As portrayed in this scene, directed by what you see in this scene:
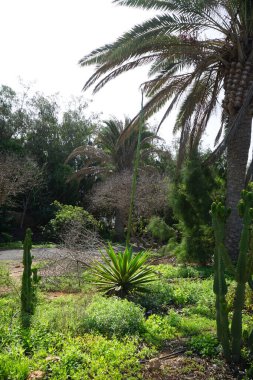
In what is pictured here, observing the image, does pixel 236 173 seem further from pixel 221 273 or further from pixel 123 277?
pixel 221 273

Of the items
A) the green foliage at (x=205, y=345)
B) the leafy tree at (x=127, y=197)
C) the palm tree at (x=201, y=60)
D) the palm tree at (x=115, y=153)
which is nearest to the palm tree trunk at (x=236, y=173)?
the palm tree at (x=201, y=60)

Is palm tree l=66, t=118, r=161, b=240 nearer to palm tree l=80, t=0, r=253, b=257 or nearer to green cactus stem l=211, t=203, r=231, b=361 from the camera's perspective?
palm tree l=80, t=0, r=253, b=257

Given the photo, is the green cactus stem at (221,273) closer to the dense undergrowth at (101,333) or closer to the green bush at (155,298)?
the dense undergrowth at (101,333)

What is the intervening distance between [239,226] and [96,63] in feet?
19.1

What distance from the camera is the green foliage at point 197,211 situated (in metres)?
11.6

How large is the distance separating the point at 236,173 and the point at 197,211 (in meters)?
1.51

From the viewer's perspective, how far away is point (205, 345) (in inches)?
188

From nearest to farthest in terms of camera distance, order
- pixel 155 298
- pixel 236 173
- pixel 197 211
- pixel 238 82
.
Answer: pixel 155 298
pixel 238 82
pixel 236 173
pixel 197 211

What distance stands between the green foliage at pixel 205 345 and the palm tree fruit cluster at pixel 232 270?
233 mm

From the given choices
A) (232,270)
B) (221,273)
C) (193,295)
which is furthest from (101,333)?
(193,295)

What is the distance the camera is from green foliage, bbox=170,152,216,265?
38.0ft

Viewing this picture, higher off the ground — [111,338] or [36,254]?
[36,254]

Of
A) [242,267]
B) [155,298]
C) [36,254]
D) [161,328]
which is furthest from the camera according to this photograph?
[36,254]

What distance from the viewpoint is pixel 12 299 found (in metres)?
7.06
